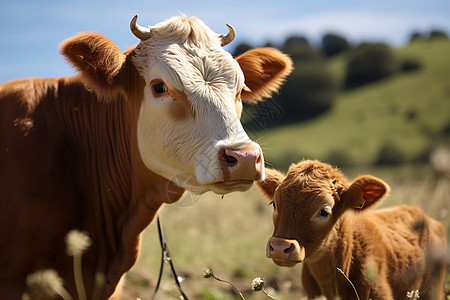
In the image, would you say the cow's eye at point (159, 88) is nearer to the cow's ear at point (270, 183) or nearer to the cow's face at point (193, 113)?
the cow's face at point (193, 113)

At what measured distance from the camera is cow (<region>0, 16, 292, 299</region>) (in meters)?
3.76

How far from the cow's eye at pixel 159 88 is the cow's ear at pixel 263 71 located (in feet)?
3.28

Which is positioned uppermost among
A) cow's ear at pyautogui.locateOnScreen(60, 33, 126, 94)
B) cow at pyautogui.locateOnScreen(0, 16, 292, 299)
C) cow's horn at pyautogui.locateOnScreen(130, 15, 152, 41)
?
Result: cow's horn at pyautogui.locateOnScreen(130, 15, 152, 41)

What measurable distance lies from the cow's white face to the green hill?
3269 cm

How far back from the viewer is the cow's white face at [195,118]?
11.5 feet

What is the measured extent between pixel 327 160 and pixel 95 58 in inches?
1522

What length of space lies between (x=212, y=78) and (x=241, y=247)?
7.30 metres

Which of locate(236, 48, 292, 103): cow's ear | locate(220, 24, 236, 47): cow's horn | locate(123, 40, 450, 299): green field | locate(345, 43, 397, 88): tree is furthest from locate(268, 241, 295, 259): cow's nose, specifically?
locate(345, 43, 397, 88): tree

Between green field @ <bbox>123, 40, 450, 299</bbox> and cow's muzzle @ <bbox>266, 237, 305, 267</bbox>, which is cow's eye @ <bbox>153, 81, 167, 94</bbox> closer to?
green field @ <bbox>123, 40, 450, 299</bbox>

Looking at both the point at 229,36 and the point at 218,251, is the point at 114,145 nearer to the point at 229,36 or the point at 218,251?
the point at 229,36

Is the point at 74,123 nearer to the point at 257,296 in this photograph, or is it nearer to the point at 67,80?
the point at 67,80

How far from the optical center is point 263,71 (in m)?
4.88

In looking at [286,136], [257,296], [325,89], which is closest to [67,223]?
[257,296]

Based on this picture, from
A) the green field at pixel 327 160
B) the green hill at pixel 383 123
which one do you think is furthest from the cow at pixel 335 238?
the green hill at pixel 383 123
